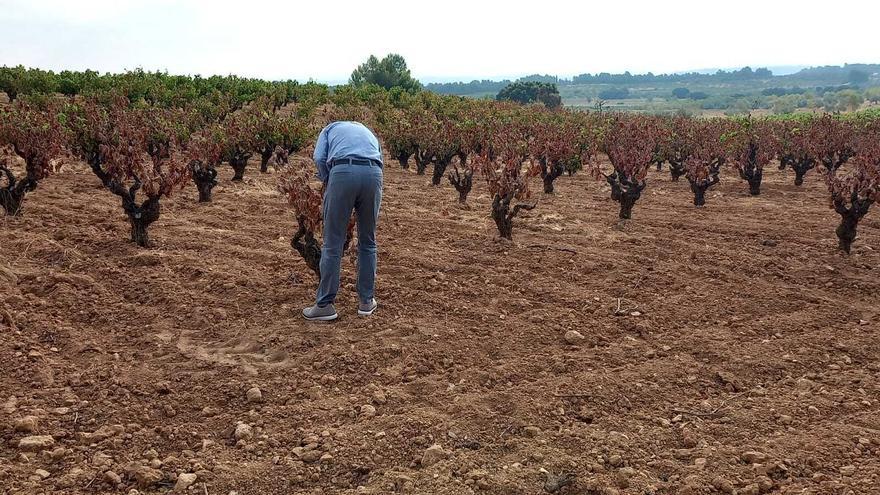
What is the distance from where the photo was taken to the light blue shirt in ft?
16.9

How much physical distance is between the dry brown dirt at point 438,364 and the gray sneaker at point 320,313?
0.15 m

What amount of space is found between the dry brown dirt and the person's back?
286mm

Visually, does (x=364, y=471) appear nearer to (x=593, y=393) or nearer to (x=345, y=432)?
(x=345, y=432)

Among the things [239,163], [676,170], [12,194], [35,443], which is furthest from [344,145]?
[676,170]

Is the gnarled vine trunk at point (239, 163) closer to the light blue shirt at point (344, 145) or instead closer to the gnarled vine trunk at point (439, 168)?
the gnarled vine trunk at point (439, 168)

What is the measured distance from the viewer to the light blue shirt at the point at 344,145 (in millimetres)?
5137

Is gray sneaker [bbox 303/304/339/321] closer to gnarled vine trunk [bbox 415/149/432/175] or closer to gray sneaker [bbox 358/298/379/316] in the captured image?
gray sneaker [bbox 358/298/379/316]

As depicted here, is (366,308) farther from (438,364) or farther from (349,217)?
(438,364)

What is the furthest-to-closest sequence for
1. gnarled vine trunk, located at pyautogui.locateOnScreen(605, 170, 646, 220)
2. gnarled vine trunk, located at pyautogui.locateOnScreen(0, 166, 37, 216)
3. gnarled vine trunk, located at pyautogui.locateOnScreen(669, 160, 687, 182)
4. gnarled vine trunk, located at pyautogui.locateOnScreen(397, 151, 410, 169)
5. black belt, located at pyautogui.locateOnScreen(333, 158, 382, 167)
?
1. gnarled vine trunk, located at pyautogui.locateOnScreen(397, 151, 410, 169)
2. gnarled vine trunk, located at pyautogui.locateOnScreen(669, 160, 687, 182)
3. gnarled vine trunk, located at pyautogui.locateOnScreen(605, 170, 646, 220)
4. gnarled vine trunk, located at pyautogui.locateOnScreen(0, 166, 37, 216)
5. black belt, located at pyautogui.locateOnScreen(333, 158, 382, 167)

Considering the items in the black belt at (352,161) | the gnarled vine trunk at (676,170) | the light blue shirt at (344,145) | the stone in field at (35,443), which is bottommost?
the stone in field at (35,443)

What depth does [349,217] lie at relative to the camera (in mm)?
5355

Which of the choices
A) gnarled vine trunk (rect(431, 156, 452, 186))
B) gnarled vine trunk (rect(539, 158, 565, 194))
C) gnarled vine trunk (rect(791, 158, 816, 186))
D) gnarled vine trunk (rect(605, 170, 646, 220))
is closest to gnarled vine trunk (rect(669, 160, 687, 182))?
gnarled vine trunk (rect(791, 158, 816, 186))

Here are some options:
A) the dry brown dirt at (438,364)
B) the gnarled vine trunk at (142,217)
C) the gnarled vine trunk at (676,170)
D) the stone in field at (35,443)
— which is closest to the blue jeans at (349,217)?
the dry brown dirt at (438,364)

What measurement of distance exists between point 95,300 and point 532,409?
3.98m
